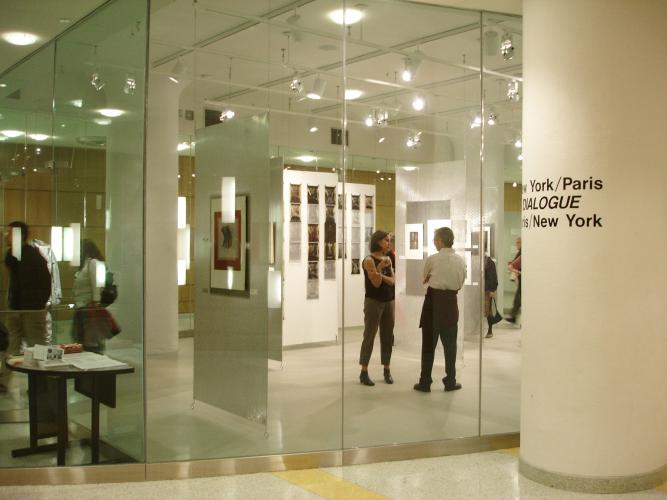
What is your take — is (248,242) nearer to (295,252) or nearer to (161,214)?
(295,252)

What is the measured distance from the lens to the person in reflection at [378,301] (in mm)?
5824

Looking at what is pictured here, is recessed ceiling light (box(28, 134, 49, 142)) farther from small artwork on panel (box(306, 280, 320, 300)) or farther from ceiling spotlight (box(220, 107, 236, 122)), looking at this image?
small artwork on panel (box(306, 280, 320, 300))

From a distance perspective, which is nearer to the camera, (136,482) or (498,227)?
(136,482)

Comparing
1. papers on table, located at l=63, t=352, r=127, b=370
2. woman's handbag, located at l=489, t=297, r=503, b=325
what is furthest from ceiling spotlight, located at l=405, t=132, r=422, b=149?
papers on table, located at l=63, t=352, r=127, b=370

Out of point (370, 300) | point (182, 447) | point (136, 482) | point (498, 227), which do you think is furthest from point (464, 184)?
point (136, 482)

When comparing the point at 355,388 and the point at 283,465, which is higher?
the point at 355,388

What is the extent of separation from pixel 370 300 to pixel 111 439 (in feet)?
7.38

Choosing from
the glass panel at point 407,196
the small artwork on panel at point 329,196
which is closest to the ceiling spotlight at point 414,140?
the glass panel at point 407,196

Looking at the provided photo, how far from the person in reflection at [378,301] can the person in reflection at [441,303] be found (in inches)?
13.5

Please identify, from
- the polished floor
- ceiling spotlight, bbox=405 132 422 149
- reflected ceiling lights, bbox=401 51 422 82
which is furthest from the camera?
reflected ceiling lights, bbox=401 51 422 82

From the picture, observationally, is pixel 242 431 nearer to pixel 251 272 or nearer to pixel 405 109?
pixel 251 272

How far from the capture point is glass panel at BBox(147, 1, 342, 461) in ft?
18.1

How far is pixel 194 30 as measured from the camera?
5664 millimetres

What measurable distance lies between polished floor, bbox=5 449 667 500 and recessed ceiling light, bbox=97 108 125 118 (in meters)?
2.74
